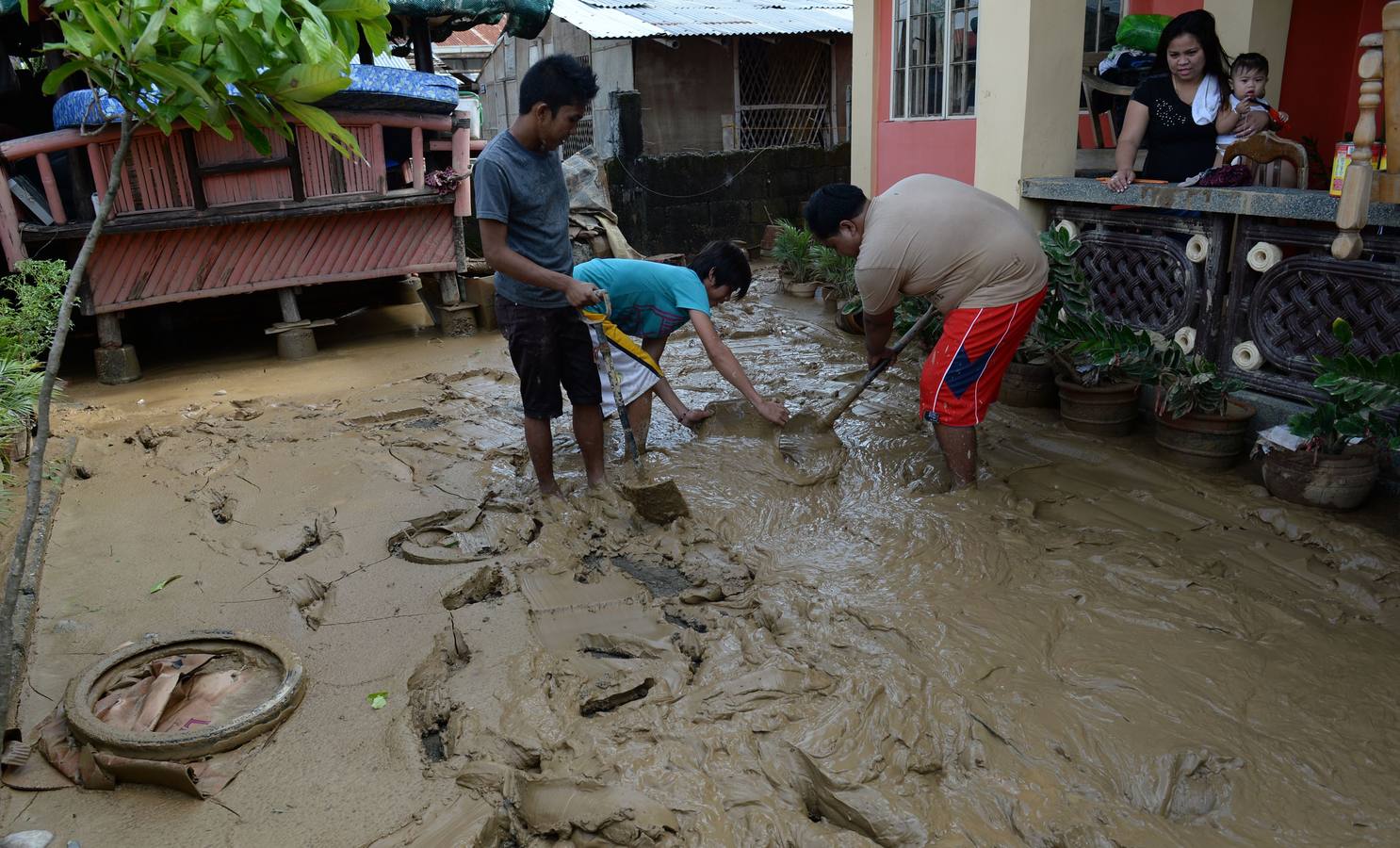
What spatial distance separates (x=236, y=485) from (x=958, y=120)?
220 inches

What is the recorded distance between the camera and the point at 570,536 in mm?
3898

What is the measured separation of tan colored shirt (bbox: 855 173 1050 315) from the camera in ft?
12.6

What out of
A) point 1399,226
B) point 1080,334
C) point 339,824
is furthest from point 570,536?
point 1399,226

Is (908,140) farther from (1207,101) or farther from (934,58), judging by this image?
(1207,101)

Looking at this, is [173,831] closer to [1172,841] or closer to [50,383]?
[50,383]

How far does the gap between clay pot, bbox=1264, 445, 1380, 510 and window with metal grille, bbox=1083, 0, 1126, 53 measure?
15.1 ft

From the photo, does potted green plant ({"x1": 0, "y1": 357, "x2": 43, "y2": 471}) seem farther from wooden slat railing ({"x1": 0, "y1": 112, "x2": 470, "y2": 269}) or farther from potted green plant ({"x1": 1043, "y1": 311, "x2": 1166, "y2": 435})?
potted green plant ({"x1": 1043, "y1": 311, "x2": 1166, "y2": 435})

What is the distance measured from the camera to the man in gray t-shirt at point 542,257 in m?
3.52

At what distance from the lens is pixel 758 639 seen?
10.1 feet

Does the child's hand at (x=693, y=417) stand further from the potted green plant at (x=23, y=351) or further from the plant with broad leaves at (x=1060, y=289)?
the potted green plant at (x=23, y=351)

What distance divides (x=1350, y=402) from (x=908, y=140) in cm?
458

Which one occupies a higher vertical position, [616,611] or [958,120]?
[958,120]

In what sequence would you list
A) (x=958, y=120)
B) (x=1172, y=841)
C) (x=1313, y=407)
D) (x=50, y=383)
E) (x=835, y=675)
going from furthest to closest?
(x=958, y=120) < (x=1313, y=407) < (x=835, y=675) < (x=50, y=383) < (x=1172, y=841)

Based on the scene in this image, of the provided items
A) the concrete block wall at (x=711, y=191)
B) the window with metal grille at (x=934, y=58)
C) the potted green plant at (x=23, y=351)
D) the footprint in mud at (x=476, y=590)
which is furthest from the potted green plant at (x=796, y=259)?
the footprint in mud at (x=476, y=590)
